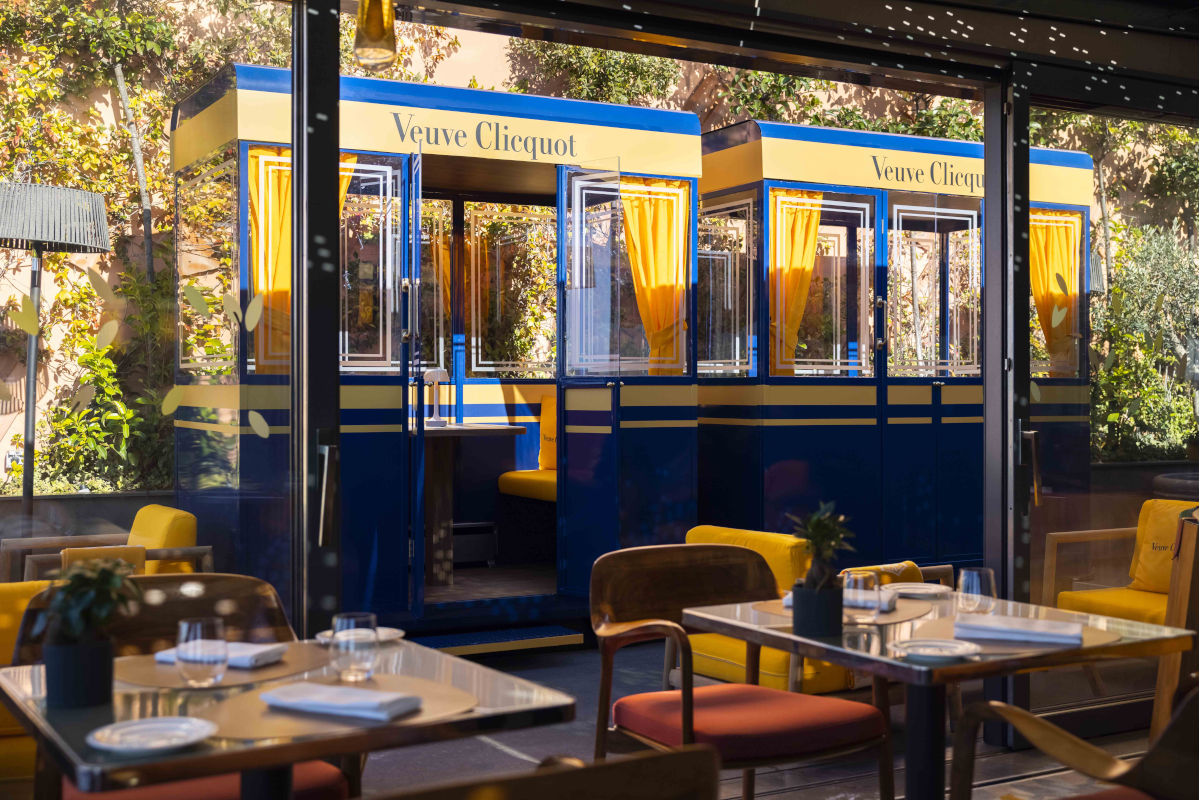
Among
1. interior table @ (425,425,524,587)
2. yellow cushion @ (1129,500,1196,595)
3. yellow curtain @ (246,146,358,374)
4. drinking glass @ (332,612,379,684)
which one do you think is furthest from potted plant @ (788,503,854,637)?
interior table @ (425,425,524,587)

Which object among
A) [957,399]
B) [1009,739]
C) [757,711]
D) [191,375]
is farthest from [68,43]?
[957,399]

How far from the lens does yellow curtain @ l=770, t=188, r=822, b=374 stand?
751cm

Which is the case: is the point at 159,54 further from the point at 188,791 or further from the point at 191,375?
the point at 188,791

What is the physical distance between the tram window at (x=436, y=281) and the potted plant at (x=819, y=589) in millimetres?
5152

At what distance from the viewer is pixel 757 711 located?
3.15 metres

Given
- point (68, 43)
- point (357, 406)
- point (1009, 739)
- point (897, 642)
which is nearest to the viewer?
point (897, 642)

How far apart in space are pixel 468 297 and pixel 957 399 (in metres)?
3.19

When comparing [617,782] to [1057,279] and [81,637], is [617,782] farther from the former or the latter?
[1057,279]

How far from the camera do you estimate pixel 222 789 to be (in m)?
2.46

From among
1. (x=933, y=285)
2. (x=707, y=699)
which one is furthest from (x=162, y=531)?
(x=933, y=285)

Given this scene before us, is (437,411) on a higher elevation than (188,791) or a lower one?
higher

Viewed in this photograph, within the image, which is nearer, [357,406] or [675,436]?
[357,406]

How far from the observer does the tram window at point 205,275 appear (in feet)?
11.5

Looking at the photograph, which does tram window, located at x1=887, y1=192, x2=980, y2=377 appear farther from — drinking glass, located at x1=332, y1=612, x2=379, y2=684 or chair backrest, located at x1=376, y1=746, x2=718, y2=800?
chair backrest, located at x1=376, y1=746, x2=718, y2=800
